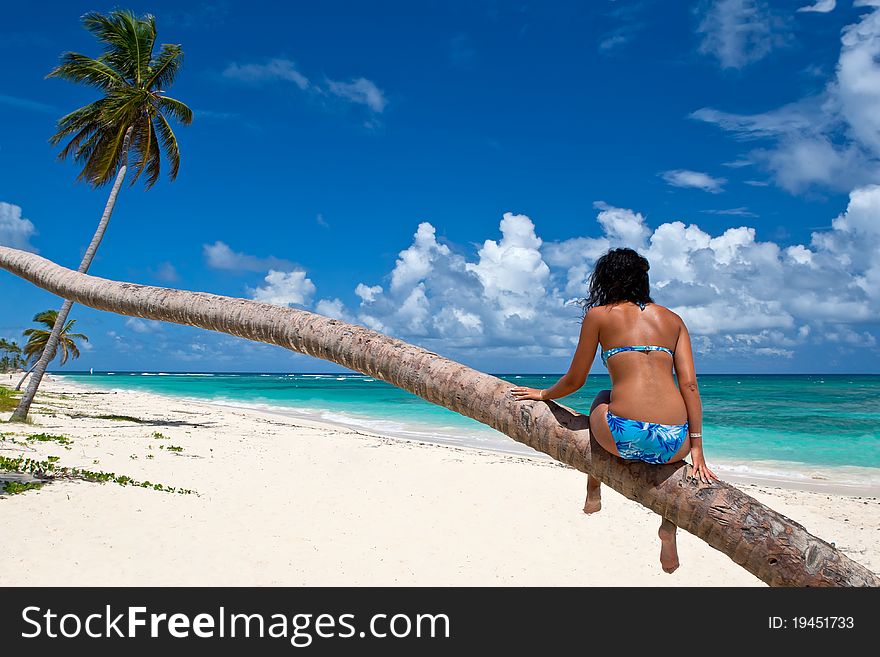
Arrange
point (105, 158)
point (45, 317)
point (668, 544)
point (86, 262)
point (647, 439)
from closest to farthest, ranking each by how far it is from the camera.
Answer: point (647, 439) < point (668, 544) < point (86, 262) < point (105, 158) < point (45, 317)

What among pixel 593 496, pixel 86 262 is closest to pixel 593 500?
pixel 593 496

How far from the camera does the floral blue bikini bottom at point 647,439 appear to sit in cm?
248

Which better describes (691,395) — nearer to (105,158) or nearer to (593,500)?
(593,500)

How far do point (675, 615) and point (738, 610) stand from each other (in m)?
1.42

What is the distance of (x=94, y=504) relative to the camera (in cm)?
774

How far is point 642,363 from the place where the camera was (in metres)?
2.62

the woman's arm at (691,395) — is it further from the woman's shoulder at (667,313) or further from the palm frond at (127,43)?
the palm frond at (127,43)

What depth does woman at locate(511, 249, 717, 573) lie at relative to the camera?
98.7 inches

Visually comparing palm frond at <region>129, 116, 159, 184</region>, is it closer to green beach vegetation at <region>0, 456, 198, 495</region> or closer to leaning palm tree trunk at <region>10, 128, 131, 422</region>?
leaning palm tree trunk at <region>10, 128, 131, 422</region>

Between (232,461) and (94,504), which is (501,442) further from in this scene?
(94,504)

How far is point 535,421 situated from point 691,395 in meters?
0.69

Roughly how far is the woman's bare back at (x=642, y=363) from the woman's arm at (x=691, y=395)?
0.03 meters

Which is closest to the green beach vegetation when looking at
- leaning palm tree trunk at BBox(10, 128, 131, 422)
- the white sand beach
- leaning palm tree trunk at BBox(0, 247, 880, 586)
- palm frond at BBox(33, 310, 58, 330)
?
the white sand beach

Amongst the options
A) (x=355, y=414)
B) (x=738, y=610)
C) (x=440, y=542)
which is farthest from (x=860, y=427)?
(x=738, y=610)
